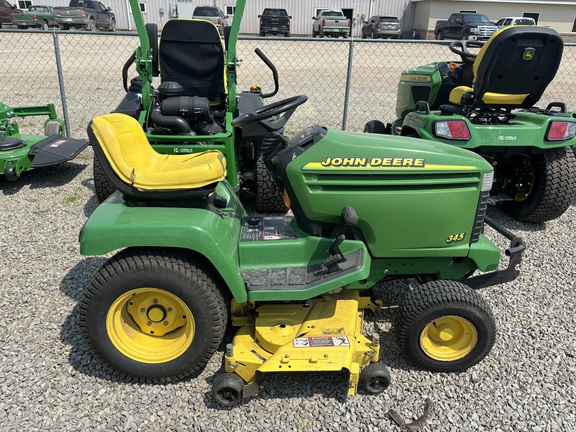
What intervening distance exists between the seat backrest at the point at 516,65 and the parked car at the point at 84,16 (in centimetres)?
2302

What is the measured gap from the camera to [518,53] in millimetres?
4020

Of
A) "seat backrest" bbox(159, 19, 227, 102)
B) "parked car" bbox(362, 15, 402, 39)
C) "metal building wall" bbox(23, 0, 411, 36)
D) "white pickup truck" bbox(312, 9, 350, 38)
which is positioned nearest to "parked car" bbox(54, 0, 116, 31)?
"metal building wall" bbox(23, 0, 411, 36)

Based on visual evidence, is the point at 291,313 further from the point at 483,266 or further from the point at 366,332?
the point at 483,266

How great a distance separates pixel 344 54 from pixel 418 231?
665 inches

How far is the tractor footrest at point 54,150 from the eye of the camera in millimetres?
5004

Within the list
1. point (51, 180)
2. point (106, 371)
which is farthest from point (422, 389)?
point (51, 180)

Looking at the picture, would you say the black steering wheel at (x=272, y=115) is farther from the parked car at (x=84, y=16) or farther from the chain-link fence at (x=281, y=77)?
the parked car at (x=84, y=16)

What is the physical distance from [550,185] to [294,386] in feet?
10.3

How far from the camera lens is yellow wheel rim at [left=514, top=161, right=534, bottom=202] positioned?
14.6ft

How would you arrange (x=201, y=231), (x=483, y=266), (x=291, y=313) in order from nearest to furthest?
1. (x=201, y=231)
2. (x=291, y=313)
3. (x=483, y=266)

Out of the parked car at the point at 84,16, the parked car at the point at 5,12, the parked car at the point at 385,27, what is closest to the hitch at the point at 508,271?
the parked car at the point at 385,27

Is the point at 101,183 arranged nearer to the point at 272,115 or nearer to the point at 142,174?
the point at 142,174

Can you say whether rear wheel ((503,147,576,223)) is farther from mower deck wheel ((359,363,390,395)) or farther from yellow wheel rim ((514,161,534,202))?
mower deck wheel ((359,363,390,395))

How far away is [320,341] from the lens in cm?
239
